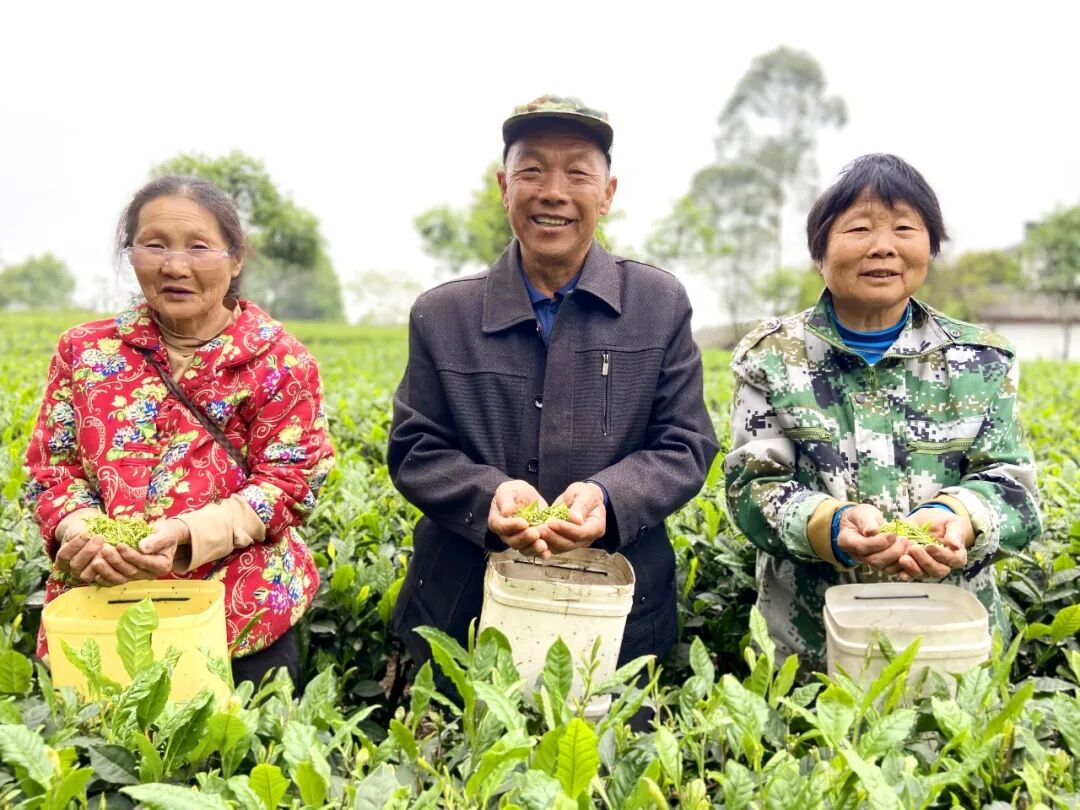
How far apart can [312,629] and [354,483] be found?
0.88m

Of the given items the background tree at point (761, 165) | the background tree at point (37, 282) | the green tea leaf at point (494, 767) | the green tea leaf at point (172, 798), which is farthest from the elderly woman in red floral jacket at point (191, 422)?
the background tree at point (37, 282)

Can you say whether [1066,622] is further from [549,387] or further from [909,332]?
[549,387]

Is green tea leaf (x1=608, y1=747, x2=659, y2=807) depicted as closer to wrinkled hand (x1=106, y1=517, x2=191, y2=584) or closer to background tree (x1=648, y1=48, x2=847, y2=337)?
wrinkled hand (x1=106, y1=517, x2=191, y2=584)

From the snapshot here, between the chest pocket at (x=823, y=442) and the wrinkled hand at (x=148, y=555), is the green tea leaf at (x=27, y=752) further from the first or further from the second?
the chest pocket at (x=823, y=442)

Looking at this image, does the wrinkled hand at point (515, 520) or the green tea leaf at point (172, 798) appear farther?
the wrinkled hand at point (515, 520)

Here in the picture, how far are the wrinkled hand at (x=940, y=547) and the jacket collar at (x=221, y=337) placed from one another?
1429mm

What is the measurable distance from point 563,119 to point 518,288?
390 mm

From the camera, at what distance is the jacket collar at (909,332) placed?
2018mm

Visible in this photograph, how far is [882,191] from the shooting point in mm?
1992

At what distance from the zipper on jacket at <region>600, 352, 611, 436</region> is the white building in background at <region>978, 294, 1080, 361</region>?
118ft

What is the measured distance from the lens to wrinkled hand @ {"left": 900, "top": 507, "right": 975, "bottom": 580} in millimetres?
1746

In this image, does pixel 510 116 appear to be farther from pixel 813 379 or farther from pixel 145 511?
pixel 145 511

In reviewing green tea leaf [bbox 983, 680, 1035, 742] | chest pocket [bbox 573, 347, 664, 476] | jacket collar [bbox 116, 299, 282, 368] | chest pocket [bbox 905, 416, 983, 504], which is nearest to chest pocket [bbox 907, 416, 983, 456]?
chest pocket [bbox 905, 416, 983, 504]

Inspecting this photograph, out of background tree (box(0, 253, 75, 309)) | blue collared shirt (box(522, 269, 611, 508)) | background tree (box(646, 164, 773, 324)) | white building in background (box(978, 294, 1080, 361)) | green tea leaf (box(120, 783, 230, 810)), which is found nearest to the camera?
green tea leaf (box(120, 783, 230, 810))
